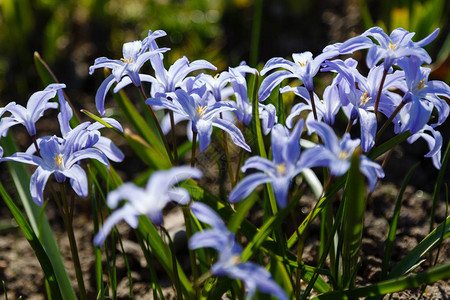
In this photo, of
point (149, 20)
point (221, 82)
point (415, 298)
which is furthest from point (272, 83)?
point (149, 20)

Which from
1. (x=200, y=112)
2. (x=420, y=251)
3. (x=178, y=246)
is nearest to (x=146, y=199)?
(x=200, y=112)

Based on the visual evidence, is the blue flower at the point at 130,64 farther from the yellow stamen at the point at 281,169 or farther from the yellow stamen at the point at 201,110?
the yellow stamen at the point at 281,169

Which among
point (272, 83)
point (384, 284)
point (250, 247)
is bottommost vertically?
point (384, 284)

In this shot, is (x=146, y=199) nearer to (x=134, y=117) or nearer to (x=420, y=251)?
(x=134, y=117)

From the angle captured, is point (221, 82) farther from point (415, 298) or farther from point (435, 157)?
point (415, 298)

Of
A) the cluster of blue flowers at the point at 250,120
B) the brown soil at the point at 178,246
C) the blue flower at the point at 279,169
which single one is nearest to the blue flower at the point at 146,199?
the cluster of blue flowers at the point at 250,120

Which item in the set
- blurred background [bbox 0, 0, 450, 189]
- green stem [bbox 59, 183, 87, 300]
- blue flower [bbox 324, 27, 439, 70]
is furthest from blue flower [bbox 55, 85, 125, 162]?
blurred background [bbox 0, 0, 450, 189]
